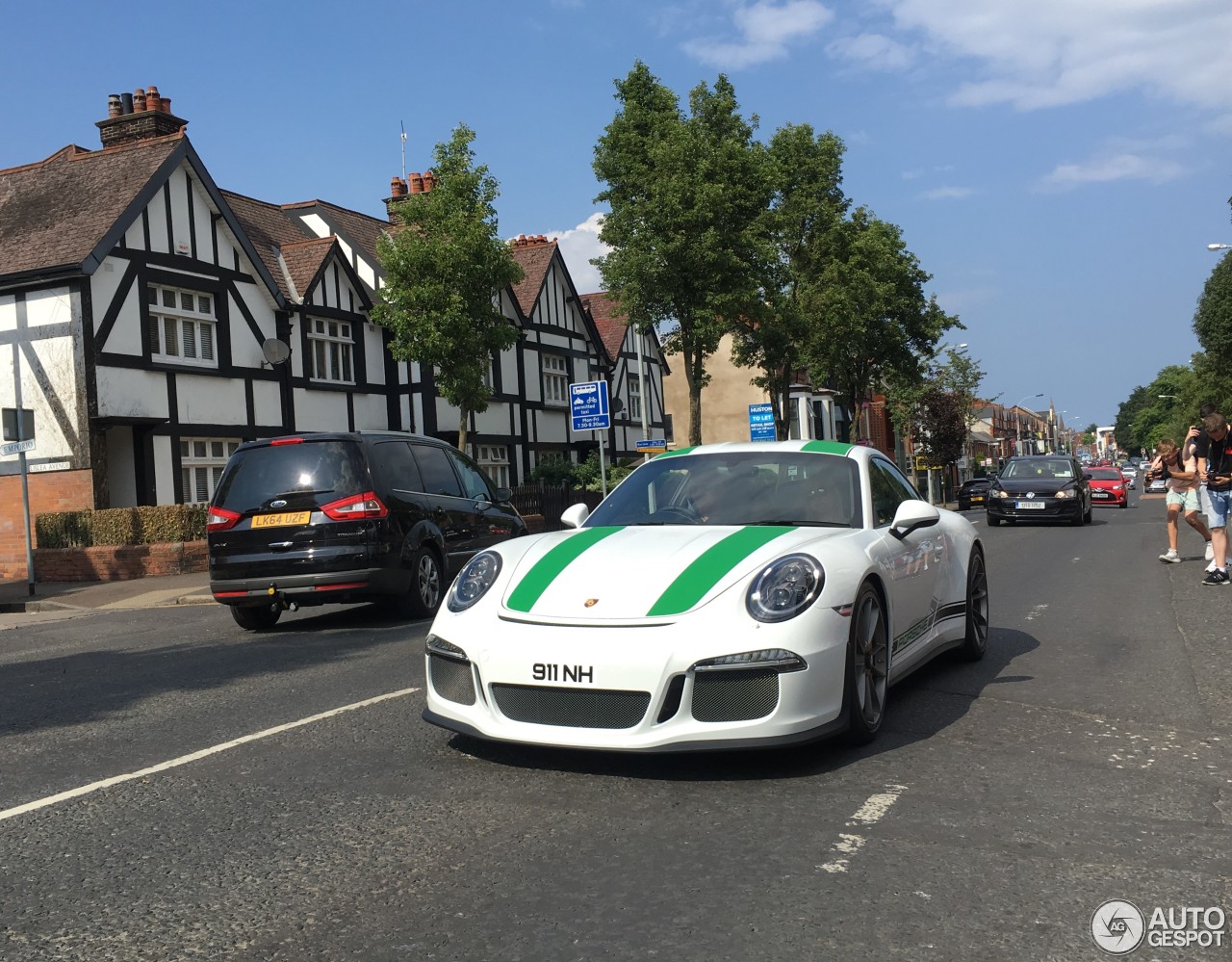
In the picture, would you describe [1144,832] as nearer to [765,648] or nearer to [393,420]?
[765,648]

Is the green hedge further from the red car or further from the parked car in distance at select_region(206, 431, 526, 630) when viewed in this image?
the red car

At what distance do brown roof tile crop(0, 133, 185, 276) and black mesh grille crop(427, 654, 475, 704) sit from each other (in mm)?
18410

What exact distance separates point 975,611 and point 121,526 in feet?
53.3

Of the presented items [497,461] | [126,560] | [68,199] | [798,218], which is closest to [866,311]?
[798,218]

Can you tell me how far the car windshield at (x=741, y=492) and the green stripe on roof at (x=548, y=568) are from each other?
0.54 m

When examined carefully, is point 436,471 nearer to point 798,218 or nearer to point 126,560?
point 126,560

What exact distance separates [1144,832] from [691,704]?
1611mm

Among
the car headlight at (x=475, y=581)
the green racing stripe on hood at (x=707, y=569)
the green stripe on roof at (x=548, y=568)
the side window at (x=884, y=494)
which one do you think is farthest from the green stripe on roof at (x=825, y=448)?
the car headlight at (x=475, y=581)

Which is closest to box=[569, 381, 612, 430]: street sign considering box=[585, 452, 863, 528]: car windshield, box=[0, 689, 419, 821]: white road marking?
box=[0, 689, 419, 821]: white road marking

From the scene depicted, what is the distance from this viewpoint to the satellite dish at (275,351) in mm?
24984

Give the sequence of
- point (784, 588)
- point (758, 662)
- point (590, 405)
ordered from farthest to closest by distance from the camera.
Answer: point (590, 405), point (784, 588), point (758, 662)

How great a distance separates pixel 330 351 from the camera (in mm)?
27859

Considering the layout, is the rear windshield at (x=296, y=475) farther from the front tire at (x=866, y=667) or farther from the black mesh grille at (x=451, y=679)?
the front tire at (x=866, y=667)

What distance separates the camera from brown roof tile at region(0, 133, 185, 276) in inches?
846
